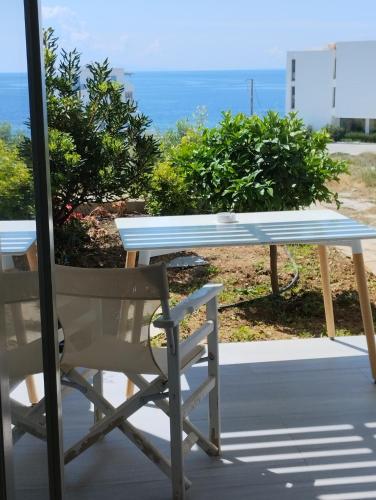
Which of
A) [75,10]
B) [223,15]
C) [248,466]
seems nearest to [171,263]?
[248,466]

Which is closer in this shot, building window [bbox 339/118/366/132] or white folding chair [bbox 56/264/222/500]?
white folding chair [bbox 56/264/222/500]

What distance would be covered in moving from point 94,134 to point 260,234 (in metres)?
2.33

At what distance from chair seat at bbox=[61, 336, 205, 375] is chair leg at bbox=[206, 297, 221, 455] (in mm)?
214

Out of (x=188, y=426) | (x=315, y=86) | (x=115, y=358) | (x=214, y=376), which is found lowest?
(x=188, y=426)

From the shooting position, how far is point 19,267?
1.22 m

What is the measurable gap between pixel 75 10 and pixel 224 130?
36272 millimetres

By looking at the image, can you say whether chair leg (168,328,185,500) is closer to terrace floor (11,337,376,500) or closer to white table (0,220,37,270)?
terrace floor (11,337,376,500)

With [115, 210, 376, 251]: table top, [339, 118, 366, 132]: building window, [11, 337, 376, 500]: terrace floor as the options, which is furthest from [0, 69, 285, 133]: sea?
[11, 337, 376, 500]: terrace floor

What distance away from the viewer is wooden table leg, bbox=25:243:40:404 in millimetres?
1243

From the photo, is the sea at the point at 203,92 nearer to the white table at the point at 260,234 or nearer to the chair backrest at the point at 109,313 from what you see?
the white table at the point at 260,234

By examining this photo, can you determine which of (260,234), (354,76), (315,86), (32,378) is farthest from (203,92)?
(32,378)

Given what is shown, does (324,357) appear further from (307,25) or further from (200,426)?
(307,25)

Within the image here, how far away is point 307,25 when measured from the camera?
39.5 meters

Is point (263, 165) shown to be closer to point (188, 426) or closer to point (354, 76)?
point (188, 426)
